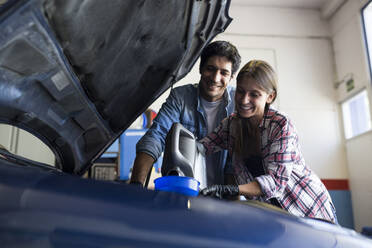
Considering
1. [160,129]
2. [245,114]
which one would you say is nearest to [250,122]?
[245,114]

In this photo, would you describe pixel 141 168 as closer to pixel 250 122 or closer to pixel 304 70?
pixel 250 122

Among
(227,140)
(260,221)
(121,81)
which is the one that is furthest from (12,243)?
(227,140)

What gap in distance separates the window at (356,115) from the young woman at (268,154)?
13.8 feet

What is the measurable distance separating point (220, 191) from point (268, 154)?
47 cm

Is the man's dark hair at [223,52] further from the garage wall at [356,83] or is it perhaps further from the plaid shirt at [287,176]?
the garage wall at [356,83]

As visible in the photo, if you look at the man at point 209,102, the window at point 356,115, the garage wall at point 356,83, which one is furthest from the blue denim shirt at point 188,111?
the window at point 356,115

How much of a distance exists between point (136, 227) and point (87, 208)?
0.09 m

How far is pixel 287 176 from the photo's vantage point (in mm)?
1447

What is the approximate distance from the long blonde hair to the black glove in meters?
0.46

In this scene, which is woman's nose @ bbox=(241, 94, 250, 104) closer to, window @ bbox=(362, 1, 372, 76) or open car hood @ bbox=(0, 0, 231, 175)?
open car hood @ bbox=(0, 0, 231, 175)

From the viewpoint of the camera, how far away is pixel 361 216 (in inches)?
205

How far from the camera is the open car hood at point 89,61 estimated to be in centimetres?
83

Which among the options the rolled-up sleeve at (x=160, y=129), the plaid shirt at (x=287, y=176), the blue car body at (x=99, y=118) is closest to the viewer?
the blue car body at (x=99, y=118)

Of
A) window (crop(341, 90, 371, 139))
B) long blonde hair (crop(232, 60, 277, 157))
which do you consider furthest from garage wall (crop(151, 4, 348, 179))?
long blonde hair (crop(232, 60, 277, 157))
